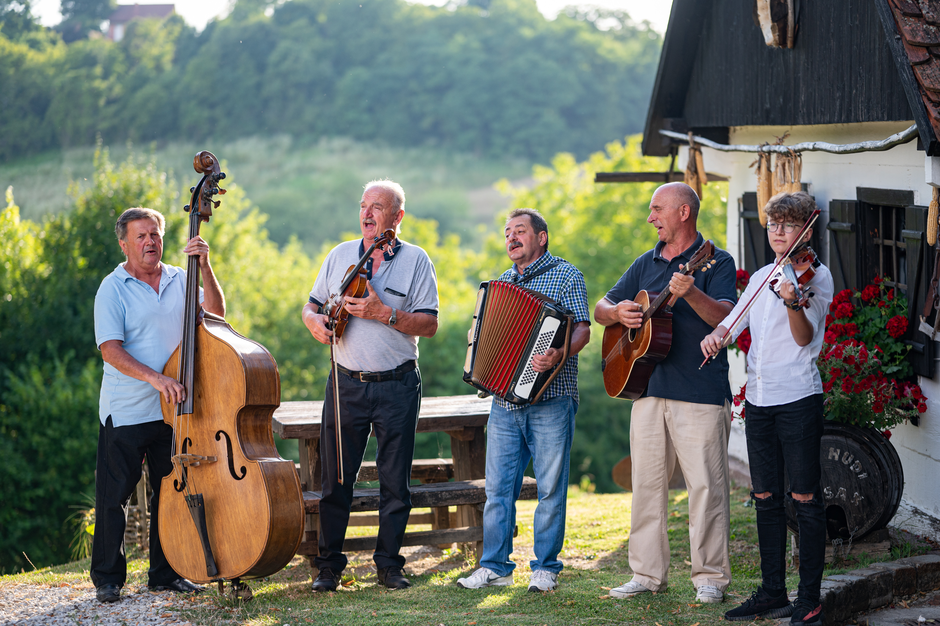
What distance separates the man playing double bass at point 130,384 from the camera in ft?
15.5

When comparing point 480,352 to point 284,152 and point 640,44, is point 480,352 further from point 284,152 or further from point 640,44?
point 640,44

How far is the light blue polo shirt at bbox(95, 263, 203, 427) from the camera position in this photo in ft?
15.5

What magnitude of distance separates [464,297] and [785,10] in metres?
27.4

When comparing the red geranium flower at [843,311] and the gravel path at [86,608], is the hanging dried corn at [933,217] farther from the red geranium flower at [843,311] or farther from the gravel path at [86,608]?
the gravel path at [86,608]

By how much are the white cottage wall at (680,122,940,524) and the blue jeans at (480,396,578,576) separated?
8.40ft

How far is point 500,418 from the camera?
16.4ft

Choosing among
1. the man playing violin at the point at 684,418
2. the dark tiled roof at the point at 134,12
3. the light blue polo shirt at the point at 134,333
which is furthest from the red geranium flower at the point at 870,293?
the dark tiled roof at the point at 134,12

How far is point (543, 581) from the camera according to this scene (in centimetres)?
492

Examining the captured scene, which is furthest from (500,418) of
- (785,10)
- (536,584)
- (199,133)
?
(199,133)

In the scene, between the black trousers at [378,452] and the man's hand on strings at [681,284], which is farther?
the black trousers at [378,452]

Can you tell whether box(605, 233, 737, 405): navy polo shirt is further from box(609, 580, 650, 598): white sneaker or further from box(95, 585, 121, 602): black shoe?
box(95, 585, 121, 602): black shoe

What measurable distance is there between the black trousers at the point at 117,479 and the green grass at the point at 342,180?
52712mm

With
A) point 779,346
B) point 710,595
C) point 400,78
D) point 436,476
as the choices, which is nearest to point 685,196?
point 779,346

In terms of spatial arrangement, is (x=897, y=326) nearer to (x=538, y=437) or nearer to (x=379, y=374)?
(x=538, y=437)
